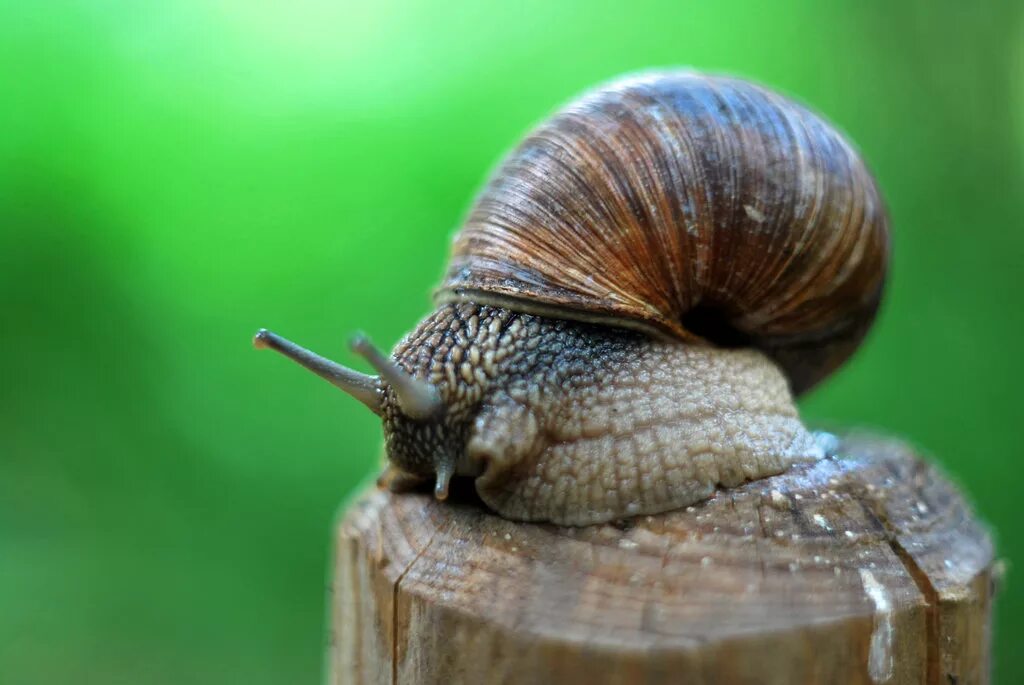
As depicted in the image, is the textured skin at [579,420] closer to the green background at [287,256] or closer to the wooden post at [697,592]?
the wooden post at [697,592]

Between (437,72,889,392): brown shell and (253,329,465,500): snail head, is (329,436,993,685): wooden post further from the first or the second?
(437,72,889,392): brown shell

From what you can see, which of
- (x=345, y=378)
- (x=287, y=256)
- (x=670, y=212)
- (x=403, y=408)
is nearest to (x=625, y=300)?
(x=670, y=212)

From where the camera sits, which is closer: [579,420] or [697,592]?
[697,592]

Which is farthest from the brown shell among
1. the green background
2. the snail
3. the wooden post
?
the green background

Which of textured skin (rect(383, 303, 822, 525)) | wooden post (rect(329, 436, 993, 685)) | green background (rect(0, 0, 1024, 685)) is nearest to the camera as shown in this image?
wooden post (rect(329, 436, 993, 685))

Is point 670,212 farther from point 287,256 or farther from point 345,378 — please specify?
point 287,256

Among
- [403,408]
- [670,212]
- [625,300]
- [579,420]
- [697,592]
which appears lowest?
[697,592]

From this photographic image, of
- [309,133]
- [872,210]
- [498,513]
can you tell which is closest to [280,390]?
[309,133]
